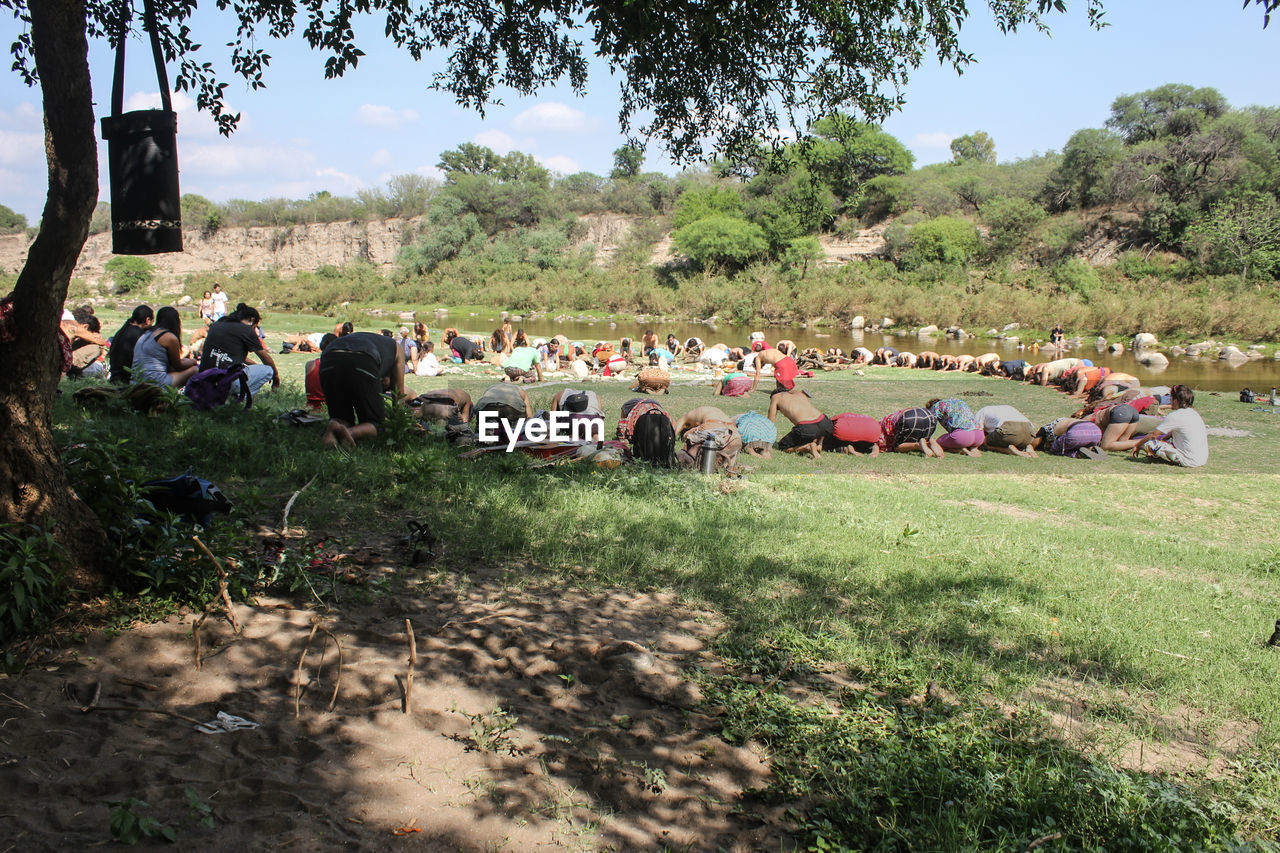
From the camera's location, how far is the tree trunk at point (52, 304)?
3.03m

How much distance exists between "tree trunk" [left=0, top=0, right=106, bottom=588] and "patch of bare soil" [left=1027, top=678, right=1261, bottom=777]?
3.99 m

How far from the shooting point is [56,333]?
3305mm

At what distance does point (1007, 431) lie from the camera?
1101 cm

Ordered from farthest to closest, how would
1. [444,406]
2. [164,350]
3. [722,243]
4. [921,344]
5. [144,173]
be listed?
[722,243] → [921,344] → [444,406] → [164,350] → [144,173]

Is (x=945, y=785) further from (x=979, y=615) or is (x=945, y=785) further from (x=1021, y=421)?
(x=1021, y=421)

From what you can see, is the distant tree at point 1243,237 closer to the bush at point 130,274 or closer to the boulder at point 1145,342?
the boulder at point 1145,342

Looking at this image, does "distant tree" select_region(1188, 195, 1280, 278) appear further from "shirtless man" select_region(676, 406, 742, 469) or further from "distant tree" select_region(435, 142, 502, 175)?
"distant tree" select_region(435, 142, 502, 175)

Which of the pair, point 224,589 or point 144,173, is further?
point 144,173

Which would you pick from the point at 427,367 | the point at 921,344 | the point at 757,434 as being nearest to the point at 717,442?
the point at 757,434

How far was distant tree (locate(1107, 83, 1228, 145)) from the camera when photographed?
150ft

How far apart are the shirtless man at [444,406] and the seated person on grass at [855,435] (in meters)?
4.65

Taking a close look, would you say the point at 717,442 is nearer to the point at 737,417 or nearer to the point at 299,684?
the point at 737,417

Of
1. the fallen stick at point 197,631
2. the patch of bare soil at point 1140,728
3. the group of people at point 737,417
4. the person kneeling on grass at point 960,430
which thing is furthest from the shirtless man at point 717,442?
Result: the fallen stick at point 197,631

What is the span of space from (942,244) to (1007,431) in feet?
129
